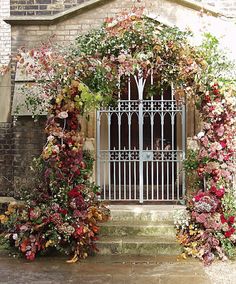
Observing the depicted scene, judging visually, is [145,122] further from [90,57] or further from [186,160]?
[90,57]

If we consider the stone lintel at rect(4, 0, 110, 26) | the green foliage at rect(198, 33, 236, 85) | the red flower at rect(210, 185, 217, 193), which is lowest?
the red flower at rect(210, 185, 217, 193)

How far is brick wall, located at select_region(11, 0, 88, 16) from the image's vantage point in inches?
→ 348

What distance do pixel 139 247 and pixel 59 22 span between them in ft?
13.7

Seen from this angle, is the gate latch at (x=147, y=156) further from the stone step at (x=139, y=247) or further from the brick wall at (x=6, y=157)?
the brick wall at (x=6, y=157)

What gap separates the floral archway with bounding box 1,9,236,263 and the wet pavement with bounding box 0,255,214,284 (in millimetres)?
233

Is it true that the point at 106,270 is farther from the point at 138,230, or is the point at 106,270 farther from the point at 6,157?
the point at 6,157

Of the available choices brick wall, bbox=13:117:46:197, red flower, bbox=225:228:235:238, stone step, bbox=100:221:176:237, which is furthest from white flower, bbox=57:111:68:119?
red flower, bbox=225:228:235:238

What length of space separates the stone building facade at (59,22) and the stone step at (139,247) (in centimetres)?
198

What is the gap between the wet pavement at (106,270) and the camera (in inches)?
242

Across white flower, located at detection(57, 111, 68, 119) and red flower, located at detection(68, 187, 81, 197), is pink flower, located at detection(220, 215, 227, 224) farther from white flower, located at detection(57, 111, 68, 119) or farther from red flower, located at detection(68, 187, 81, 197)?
white flower, located at detection(57, 111, 68, 119)

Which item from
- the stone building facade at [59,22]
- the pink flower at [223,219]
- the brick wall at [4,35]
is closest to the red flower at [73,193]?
the stone building facade at [59,22]

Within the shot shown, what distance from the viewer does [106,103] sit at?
289 inches

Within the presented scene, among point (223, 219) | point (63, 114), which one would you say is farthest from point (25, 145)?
point (223, 219)

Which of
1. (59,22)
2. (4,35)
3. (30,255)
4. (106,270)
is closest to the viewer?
(106,270)
